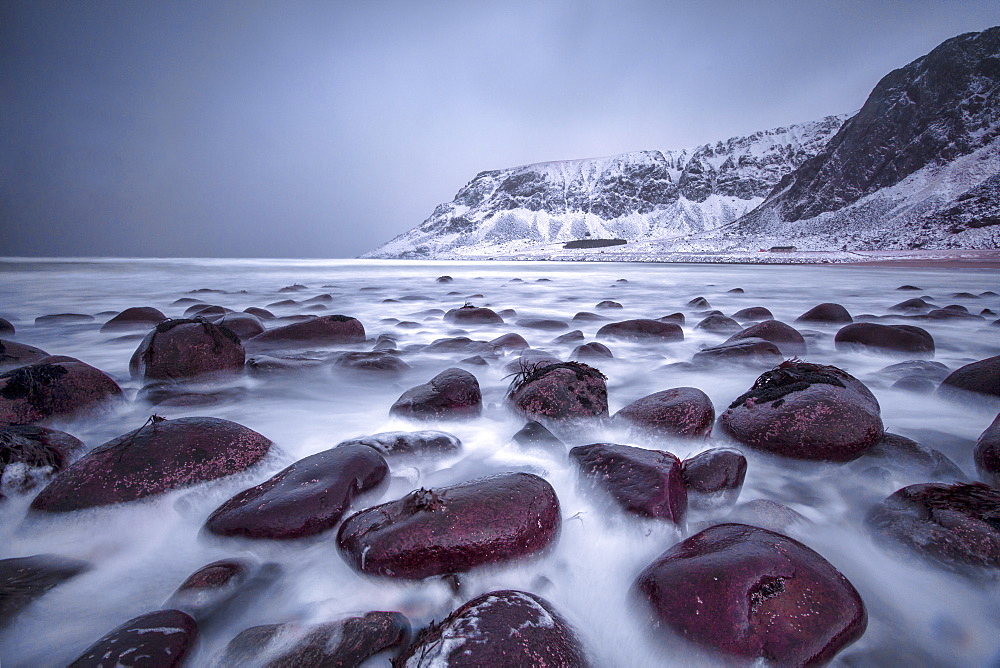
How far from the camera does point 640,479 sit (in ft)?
4.18

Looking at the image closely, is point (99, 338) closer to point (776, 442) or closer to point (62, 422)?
point (62, 422)

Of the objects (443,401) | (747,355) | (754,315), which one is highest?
(443,401)

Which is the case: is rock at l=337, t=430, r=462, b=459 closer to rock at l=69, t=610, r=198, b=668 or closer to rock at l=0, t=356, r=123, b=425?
rock at l=69, t=610, r=198, b=668

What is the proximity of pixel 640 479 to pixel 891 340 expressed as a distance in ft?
10.0

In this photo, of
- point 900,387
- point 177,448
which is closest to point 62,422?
point 177,448

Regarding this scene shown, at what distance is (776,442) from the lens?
1593 millimetres

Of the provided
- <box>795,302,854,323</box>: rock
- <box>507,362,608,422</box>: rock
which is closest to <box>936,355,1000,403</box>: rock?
<box>507,362,608,422</box>: rock

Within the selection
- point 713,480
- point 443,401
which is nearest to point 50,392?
point 443,401

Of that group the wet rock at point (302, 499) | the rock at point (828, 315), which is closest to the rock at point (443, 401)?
the wet rock at point (302, 499)

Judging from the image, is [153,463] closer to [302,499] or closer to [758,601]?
[302,499]

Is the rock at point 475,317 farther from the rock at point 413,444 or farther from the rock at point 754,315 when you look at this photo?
the rock at point 413,444

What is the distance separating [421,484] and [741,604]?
981 millimetres

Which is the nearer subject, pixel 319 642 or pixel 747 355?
pixel 319 642

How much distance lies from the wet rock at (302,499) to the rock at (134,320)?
13.8 ft
